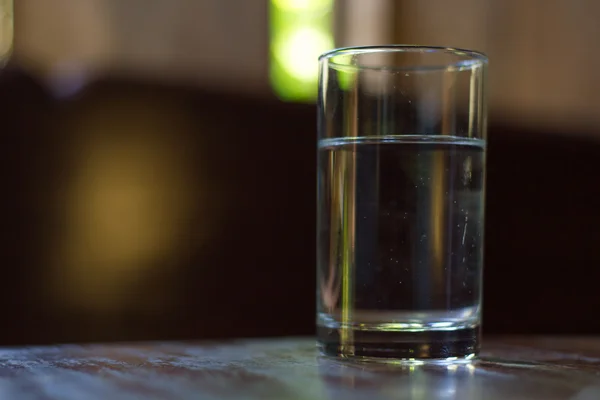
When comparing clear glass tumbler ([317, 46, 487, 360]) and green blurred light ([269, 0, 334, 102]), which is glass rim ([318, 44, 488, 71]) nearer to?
clear glass tumbler ([317, 46, 487, 360])

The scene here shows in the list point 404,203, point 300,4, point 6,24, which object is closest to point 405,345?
point 404,203

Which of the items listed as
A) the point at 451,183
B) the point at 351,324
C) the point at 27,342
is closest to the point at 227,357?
the point at 351,324

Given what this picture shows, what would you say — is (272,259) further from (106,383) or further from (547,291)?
(106,383)

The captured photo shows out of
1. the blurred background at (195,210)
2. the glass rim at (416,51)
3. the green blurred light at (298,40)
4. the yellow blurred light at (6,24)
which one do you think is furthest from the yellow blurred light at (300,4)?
the glass rim at (416,51)

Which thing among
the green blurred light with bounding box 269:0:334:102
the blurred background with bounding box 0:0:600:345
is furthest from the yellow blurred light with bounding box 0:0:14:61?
the green blurred light with bounding box 269:0:334:102

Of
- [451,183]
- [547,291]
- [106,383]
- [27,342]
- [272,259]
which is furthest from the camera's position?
[547,291]

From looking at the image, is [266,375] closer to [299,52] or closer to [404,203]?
[404,203]

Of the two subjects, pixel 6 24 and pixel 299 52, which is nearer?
pixel 6 24
